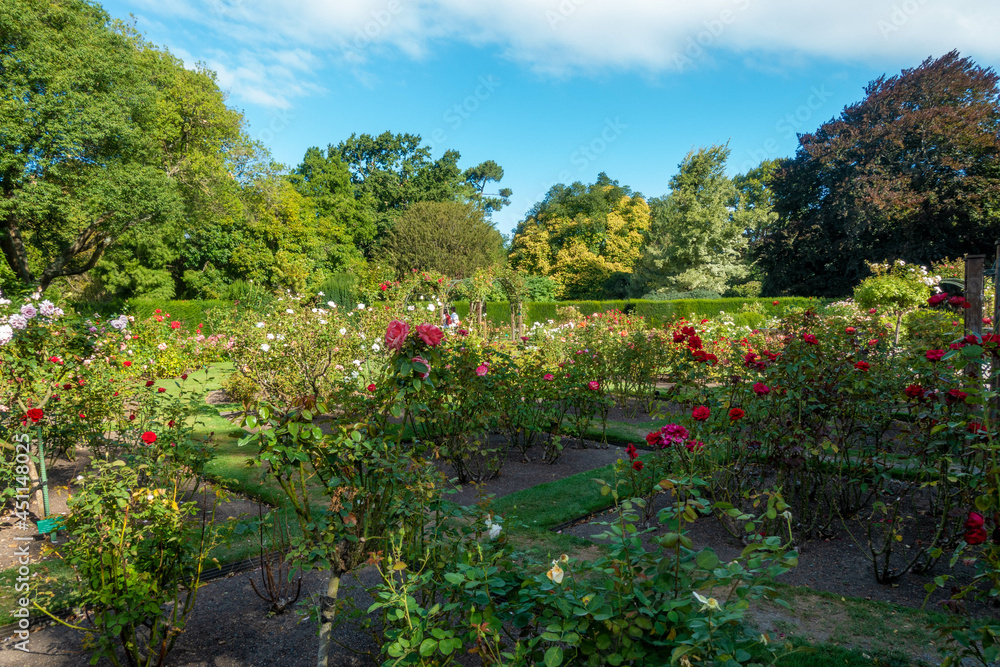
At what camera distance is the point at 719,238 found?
984 inches

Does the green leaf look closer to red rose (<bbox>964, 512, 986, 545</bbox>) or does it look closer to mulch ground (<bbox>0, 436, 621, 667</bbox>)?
mulch ground (<bbox>0, 436, 621, 667</bbox>)

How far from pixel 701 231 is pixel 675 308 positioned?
346 inches

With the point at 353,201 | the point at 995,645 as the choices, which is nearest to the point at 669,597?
the point at 995,645

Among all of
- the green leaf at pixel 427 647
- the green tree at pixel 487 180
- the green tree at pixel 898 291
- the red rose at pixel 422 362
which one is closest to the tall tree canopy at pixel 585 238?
the green tree at pixel 487 180

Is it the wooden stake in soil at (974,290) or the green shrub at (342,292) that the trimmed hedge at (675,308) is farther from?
the wooden stake in soil at (974,290)

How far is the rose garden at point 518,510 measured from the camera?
148 cm

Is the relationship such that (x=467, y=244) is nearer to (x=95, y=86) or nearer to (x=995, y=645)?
(x=95, y=86)

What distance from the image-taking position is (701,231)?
2473 cm

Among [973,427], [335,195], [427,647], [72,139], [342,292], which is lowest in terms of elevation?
[427,647]

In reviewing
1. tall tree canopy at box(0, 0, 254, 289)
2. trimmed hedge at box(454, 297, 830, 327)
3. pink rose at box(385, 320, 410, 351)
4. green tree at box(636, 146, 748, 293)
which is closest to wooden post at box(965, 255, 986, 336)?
pink rose at box(385, 320, 410, 351)

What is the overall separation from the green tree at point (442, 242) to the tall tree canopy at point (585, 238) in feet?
14.8

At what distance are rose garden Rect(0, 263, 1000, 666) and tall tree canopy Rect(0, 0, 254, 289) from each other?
10792mm

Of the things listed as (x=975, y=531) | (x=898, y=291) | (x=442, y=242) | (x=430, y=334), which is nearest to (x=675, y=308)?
(x=898, y=291)

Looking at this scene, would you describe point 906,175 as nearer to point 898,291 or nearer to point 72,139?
point 898,291
